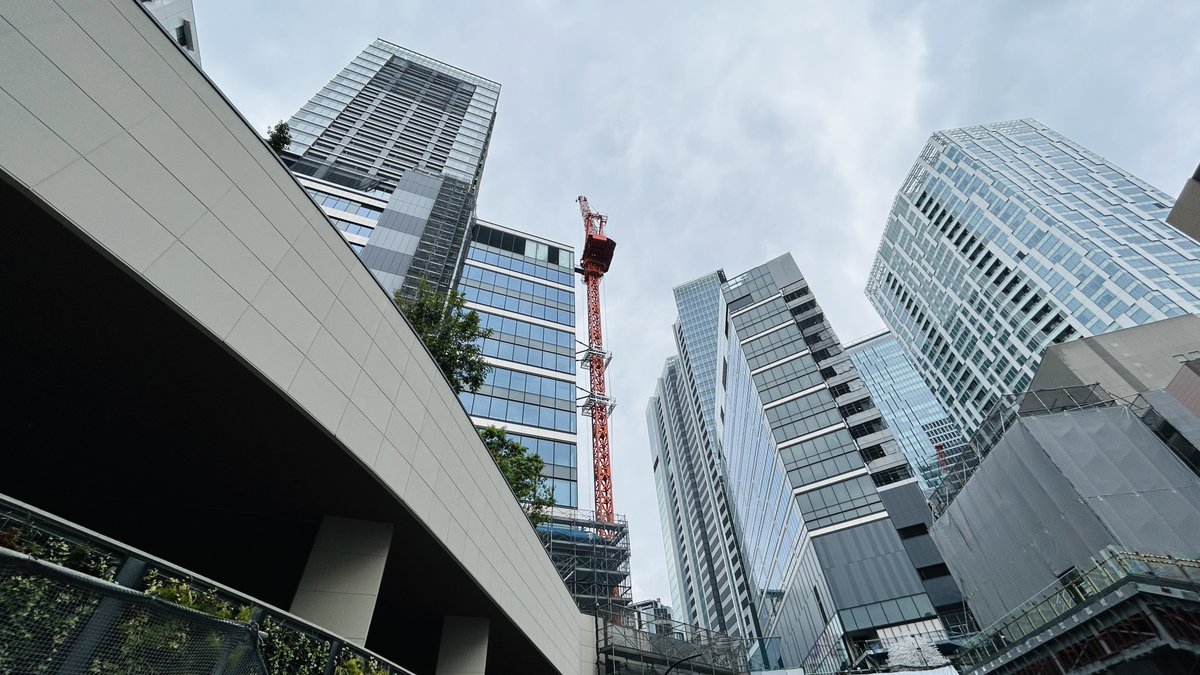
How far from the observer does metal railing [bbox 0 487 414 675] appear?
3.30 metres

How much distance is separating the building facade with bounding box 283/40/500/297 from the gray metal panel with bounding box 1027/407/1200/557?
110 feet

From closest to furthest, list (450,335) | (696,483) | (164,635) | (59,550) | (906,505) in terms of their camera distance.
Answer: (59,550) < (164,635) < (450,335) < (906,505) < (696,483)

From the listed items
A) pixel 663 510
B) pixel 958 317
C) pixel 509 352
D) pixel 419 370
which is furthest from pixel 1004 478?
pixel 663 510

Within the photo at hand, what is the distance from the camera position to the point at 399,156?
2581 inches

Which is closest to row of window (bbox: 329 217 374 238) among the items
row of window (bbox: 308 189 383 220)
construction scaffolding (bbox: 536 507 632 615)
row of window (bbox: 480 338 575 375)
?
row of window (bbox: 308 189 383 220)

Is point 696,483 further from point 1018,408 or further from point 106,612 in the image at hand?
point 106,612

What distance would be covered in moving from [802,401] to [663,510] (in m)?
119

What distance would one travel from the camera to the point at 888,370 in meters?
122

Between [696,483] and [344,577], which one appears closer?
[344,577]

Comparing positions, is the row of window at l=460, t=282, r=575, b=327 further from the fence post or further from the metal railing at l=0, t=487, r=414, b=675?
the fence post

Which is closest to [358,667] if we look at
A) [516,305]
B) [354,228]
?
[516,305]

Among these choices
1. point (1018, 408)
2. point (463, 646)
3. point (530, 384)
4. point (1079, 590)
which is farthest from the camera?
point (530, 384)

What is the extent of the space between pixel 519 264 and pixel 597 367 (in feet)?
45.1

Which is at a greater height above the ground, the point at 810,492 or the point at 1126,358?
the point at 810,492
